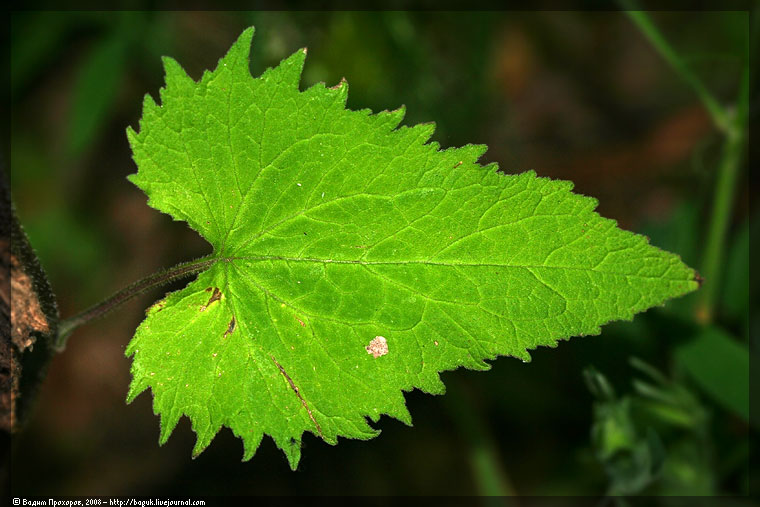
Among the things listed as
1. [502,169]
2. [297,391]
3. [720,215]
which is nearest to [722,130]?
[720,215]

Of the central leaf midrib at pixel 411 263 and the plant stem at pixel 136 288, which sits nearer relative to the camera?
the central leaf midrib at pixel 411 263

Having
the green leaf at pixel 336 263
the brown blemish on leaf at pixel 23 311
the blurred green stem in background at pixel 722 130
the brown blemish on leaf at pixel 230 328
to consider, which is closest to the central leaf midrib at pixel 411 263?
the green leaf at pixel 336 263

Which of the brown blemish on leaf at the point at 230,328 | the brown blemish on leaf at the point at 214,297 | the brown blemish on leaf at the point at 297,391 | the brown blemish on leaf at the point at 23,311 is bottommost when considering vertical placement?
the brown blemish on leaf at the point at 297,391

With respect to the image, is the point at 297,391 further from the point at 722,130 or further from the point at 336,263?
the point at 722,130

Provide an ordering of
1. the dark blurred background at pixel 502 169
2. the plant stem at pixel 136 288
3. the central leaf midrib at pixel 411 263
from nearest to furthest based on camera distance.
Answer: the central leaf midrib at pixel 411 263 < the plant stem at pixel 136 288 < the dark blurred background at pixel 502 169

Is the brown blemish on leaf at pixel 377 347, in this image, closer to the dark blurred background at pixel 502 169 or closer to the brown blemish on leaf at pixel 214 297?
the brown blemish on leaf at pixel 214 297

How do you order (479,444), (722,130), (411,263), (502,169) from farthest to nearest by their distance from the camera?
(502,169), (479,444), (722,130), (411,263)

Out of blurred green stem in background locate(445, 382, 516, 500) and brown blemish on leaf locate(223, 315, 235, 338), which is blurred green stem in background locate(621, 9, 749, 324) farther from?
brown blemish on leaf locate(223, 315, 235, 338)
